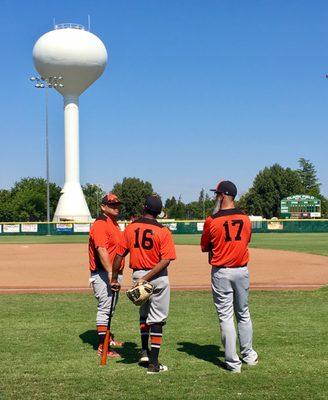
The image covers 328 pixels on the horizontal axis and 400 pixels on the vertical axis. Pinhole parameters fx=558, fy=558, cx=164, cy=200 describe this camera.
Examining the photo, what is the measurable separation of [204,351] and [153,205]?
1.99 m

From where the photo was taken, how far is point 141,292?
5.71m

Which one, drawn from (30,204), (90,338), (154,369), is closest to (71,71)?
(30,204)

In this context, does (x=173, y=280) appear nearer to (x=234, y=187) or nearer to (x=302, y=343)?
(x=302, y=343)

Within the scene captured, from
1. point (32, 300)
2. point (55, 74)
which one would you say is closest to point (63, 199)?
point (55, 74)

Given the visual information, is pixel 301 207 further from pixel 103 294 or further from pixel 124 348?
pixel 103 294

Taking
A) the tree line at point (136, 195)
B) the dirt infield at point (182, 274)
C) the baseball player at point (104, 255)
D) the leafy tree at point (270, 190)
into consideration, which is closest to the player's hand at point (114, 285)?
the baseball player at point (104, 255)

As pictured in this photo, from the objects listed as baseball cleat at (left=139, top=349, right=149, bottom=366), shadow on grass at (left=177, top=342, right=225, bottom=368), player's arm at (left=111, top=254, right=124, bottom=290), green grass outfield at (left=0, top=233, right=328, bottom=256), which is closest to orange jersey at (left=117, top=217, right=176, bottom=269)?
player's arm at (left=111, top=254, right=124, bottom=290)

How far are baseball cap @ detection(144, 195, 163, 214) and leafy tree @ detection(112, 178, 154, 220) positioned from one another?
96.1 m

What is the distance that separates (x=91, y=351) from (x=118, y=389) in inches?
64.4

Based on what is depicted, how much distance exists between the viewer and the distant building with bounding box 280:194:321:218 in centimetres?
8269

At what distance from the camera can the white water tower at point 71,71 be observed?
6106cm

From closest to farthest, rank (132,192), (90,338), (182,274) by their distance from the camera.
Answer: (90,338) → (182,274) → (132,192)

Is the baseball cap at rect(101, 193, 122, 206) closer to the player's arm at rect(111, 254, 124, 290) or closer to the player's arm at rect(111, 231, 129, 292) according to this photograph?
the player's arm at rect(111, 231, 129, 292)

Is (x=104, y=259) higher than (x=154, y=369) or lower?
higher
